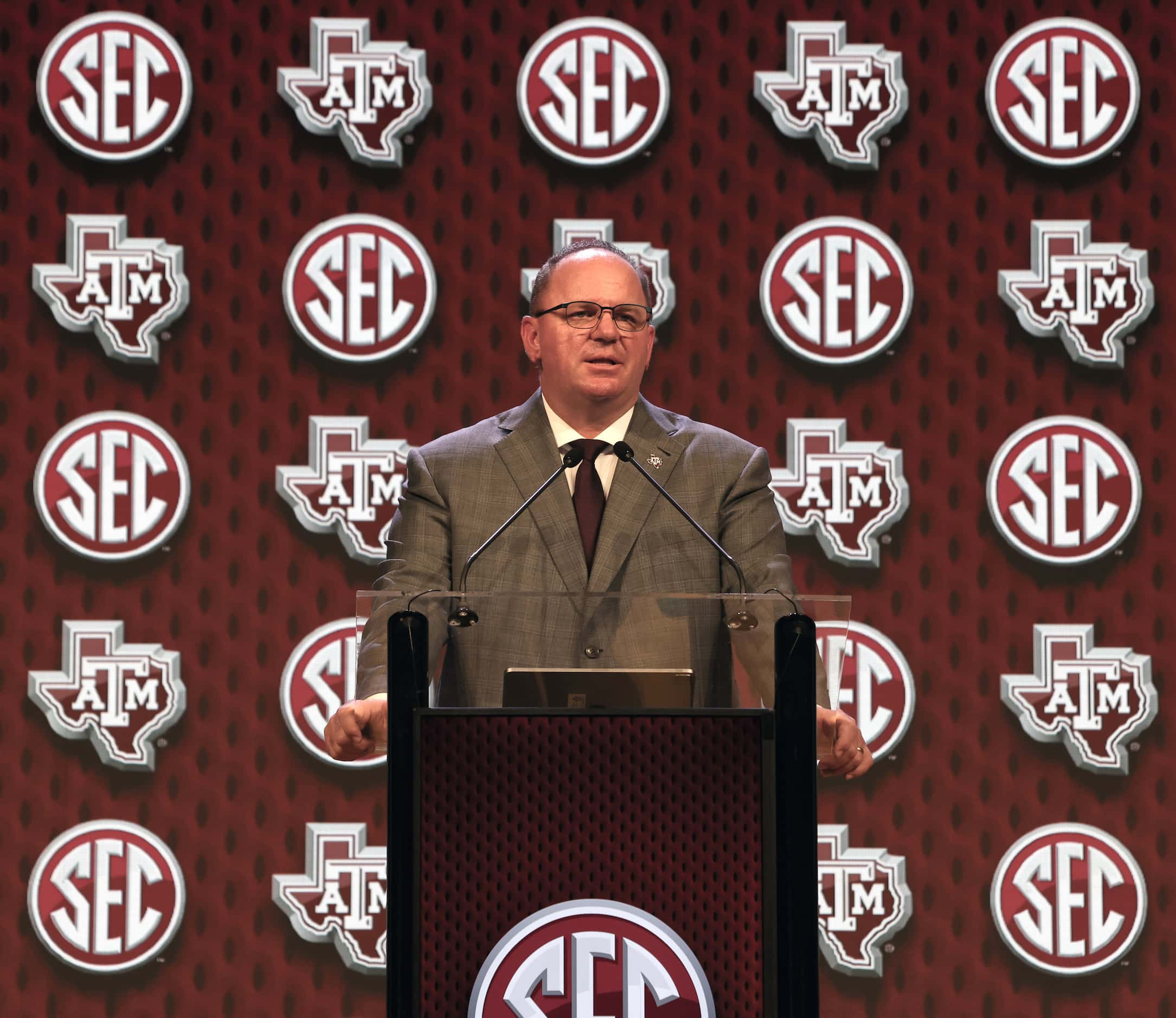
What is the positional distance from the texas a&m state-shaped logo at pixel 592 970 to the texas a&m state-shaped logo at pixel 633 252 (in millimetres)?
2542

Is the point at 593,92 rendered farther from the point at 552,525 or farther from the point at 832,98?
the point at 552,525

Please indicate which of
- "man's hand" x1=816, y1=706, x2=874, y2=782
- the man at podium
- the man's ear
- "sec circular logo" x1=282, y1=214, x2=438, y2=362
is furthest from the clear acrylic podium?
"sec circular logo" x1=282, y1=214, x2=438, y2=362

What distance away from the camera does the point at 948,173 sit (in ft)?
12.7

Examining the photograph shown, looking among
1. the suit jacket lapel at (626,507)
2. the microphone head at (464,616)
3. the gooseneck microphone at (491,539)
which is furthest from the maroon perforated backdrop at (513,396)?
the microphone head at (464,616)

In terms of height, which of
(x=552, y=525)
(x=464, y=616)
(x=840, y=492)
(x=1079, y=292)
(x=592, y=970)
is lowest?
(x=592, y=970)

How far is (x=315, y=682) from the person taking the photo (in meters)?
3.74

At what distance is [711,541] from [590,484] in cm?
38

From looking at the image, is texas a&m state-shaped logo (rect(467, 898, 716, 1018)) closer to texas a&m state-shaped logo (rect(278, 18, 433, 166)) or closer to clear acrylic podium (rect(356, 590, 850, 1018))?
clear acrylic podium (rect(356, 590, 850, 1018))

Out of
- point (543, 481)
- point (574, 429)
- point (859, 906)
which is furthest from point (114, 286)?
point (859, 906)

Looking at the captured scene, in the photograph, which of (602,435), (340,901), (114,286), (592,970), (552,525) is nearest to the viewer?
(592,970)

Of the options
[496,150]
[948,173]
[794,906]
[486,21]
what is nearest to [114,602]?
[496,150]

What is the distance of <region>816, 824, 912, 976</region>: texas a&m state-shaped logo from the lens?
3701 mm

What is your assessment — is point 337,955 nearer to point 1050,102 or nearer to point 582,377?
point 582,377

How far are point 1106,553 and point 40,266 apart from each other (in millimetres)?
2790
